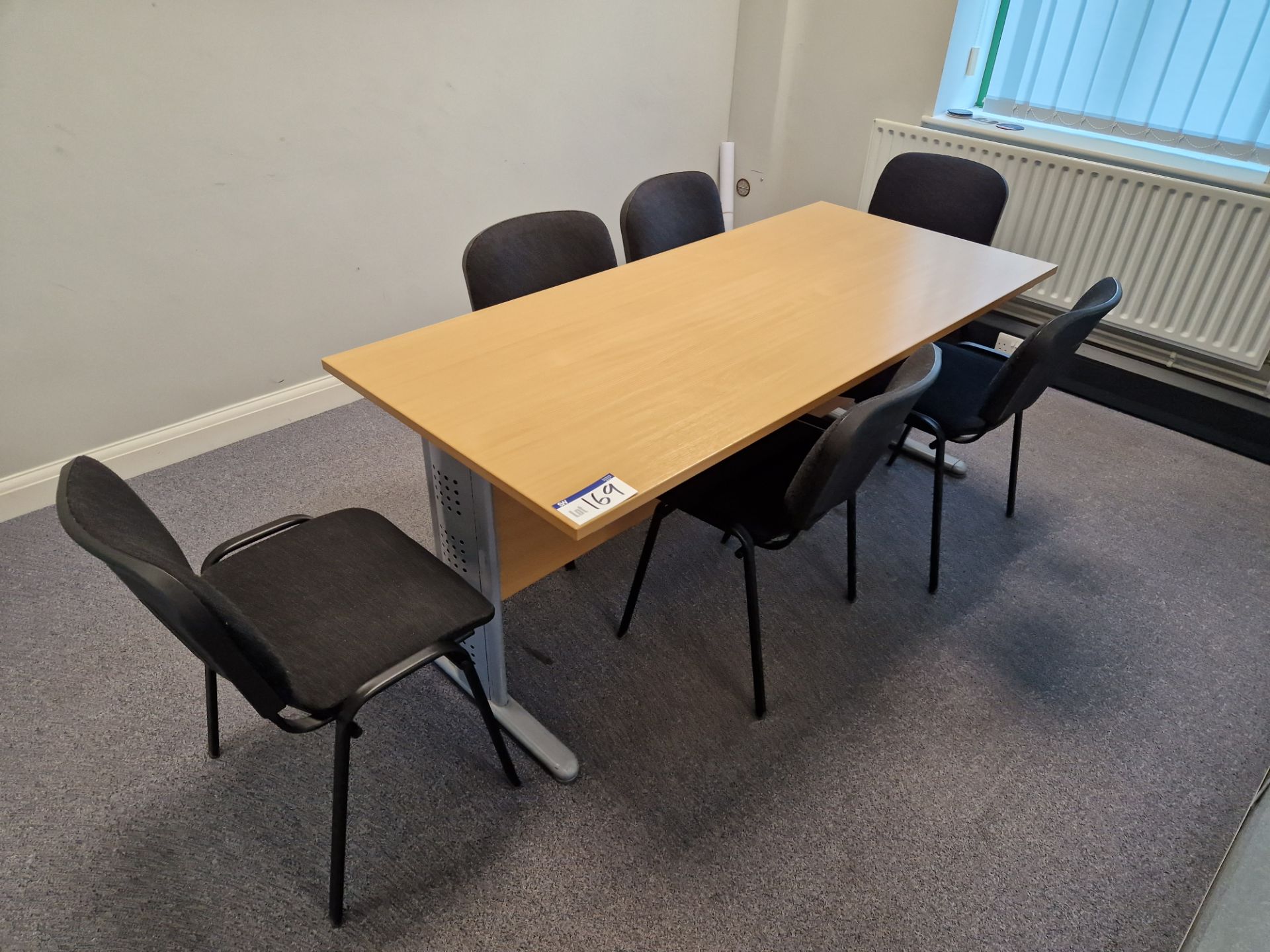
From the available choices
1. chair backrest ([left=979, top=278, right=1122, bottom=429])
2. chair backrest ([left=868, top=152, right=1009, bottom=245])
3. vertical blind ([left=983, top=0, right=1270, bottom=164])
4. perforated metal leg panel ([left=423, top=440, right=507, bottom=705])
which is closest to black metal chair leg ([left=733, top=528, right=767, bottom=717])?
perforated metal leg panel ([left=423, top=440, right=507, bottom=705])

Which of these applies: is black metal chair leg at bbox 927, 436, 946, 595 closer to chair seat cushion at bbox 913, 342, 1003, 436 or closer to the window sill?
chair seat cushion at bbox 913, 342, 1003, 436

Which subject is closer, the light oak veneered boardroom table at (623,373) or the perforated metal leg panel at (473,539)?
the light oak veneered boardroom table at (623,373)

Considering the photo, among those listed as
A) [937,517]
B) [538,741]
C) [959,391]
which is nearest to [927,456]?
[959,391]

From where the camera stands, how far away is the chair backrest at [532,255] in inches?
78.7

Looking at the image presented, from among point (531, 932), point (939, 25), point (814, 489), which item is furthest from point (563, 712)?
point (939, 25)

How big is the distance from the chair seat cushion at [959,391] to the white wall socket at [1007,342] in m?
0.82

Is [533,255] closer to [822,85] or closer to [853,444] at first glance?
[853,444]

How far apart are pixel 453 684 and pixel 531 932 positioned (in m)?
0.60

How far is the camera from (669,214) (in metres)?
2.49

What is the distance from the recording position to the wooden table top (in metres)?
1.39

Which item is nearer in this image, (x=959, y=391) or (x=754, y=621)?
(x=754, y=621)

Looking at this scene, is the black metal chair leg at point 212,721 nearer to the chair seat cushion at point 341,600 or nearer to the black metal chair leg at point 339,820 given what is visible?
the chair seat cushion at point 341,600

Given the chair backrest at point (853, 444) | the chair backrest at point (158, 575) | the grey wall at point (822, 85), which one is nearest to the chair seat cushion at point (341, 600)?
the chair backrest at point (158, 575)

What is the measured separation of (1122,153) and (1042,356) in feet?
5.28
